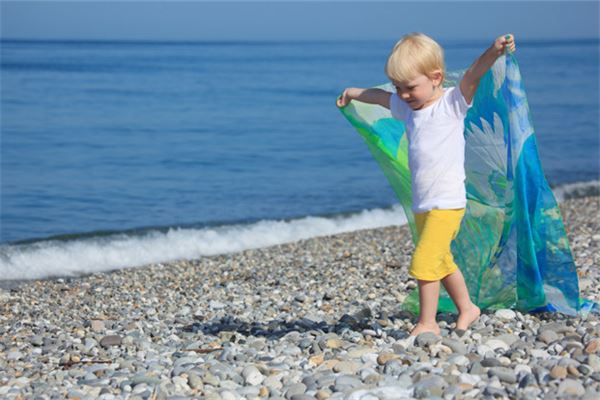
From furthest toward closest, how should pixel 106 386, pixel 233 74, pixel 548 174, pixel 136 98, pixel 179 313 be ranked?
pixel 233 74, pixel 136 98, pixel 548 174, pixel 179 313, pixel 106 386

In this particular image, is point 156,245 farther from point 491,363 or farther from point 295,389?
point 491,363

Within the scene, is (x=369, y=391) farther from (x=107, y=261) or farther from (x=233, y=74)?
(x=233, y=74)

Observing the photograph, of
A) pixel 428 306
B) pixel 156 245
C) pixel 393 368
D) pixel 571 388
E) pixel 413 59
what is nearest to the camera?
pixel 571 388

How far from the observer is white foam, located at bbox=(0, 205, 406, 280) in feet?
36.3

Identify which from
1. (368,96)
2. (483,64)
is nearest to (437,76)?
(483,64)

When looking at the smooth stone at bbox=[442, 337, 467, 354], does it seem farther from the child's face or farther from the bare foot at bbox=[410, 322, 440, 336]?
the child's face

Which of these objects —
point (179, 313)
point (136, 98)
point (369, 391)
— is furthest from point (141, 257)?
point (136, 98)

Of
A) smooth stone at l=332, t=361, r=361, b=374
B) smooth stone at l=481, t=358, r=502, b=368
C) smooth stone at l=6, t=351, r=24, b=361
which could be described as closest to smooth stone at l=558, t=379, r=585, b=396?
smooth stone at l=481, t=358, r=502, b=368

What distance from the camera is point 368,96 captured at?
566 centimetres

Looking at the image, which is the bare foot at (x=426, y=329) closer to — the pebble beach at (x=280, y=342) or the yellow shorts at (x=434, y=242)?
the pebble beach at (x=280, y=342)

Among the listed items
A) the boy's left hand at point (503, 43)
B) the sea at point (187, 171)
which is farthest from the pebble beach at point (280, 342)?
the sea at point (187, 171)

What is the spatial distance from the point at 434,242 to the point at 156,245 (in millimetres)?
7775

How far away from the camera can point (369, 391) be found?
4398mm

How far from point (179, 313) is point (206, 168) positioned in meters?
12.4
